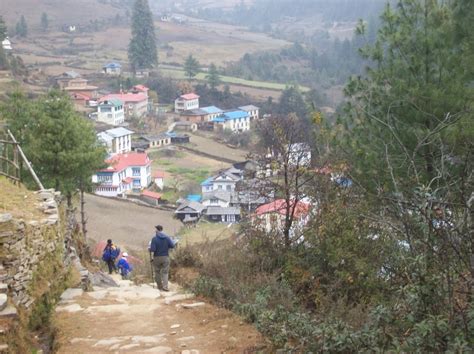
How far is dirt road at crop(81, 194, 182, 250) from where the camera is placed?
85.0ft

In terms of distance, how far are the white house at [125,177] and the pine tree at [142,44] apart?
38.8m

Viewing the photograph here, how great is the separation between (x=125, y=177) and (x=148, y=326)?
3484cm

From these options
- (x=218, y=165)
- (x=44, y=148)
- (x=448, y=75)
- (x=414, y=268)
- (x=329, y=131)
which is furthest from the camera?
(x=218, y=165)

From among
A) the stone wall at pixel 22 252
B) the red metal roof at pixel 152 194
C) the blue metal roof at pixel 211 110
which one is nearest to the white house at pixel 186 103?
the blue metal roof at pixel 211 110

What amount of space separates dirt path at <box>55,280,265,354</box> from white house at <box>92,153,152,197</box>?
105 ft

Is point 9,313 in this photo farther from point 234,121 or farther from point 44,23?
point 44,23

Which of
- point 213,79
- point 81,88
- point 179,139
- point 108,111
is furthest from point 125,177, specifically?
point 213,79

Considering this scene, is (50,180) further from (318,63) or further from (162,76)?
(318,63)

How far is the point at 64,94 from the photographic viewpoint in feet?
47.7

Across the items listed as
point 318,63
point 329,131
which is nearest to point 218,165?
point 329,131

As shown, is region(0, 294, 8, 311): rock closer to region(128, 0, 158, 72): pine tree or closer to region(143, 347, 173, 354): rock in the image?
region(143, 347, 173, 354): rock

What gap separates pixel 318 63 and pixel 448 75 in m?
81.9

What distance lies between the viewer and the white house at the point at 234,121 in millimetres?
58062

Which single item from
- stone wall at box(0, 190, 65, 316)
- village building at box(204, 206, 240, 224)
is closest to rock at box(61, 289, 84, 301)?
stone wall at box(0, 190, 65, 316)
